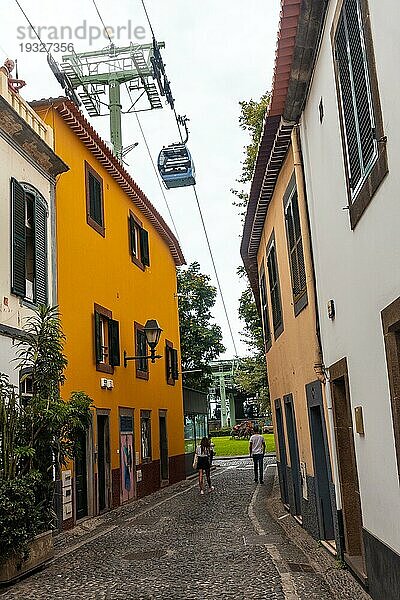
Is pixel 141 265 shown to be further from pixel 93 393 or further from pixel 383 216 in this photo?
pixel 383 216

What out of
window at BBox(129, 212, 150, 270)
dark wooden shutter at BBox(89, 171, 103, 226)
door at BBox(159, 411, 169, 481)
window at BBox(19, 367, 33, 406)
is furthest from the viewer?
door at BBox(159, 411, 169, 481)

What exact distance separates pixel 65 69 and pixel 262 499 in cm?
1600

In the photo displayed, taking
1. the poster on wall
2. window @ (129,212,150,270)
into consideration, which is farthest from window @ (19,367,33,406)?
window @ (129,212,150,270)

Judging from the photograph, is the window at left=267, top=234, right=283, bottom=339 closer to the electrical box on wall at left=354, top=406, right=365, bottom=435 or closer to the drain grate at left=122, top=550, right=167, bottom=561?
the drain grate at left=122, top=550, right=167, bottom=561

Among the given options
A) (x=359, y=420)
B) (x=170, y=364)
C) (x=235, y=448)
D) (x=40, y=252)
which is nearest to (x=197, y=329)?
(x=170, y=364)

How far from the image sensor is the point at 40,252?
14.3 metres

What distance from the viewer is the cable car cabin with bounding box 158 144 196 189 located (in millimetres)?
21641

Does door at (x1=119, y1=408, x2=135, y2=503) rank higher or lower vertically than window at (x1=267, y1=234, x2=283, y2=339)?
lower

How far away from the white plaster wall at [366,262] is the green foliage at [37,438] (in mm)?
4059

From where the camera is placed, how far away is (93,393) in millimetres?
17469

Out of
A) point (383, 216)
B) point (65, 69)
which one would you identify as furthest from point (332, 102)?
point (65, 69)

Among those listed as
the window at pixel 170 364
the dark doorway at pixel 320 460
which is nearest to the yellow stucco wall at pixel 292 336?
the dark doorway at pixel 320 460

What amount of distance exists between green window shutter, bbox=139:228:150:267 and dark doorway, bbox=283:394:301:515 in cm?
970

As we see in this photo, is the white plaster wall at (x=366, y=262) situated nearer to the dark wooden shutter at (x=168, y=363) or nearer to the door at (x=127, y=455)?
the door at (x=127, y=455)
